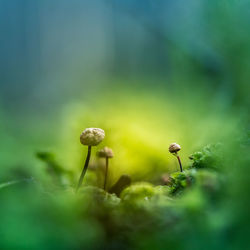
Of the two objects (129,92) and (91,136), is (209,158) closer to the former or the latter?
(91,136)

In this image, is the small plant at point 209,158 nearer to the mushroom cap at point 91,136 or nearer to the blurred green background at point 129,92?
the blurred green background at point 129,92

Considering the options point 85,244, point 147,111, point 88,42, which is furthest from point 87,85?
point 85,244

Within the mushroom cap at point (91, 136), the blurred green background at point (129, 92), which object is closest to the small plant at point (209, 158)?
the blurred green background at point (129, 92)

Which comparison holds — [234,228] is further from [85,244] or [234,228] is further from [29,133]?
[29,133]

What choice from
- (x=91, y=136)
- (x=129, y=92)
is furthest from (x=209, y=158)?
(x=129, y=92)

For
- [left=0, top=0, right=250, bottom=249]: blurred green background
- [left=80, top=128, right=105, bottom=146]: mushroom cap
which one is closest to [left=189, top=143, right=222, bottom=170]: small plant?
[left=0, top=0, right=250, bottom=249]: blurred green background

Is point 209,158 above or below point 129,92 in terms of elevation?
below

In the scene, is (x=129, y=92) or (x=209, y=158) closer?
(x=209, y=158)

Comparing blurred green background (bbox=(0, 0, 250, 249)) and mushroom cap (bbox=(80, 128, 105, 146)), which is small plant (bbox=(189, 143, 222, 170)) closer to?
blurred green background (bbox=(0, 0, 250, 249))
